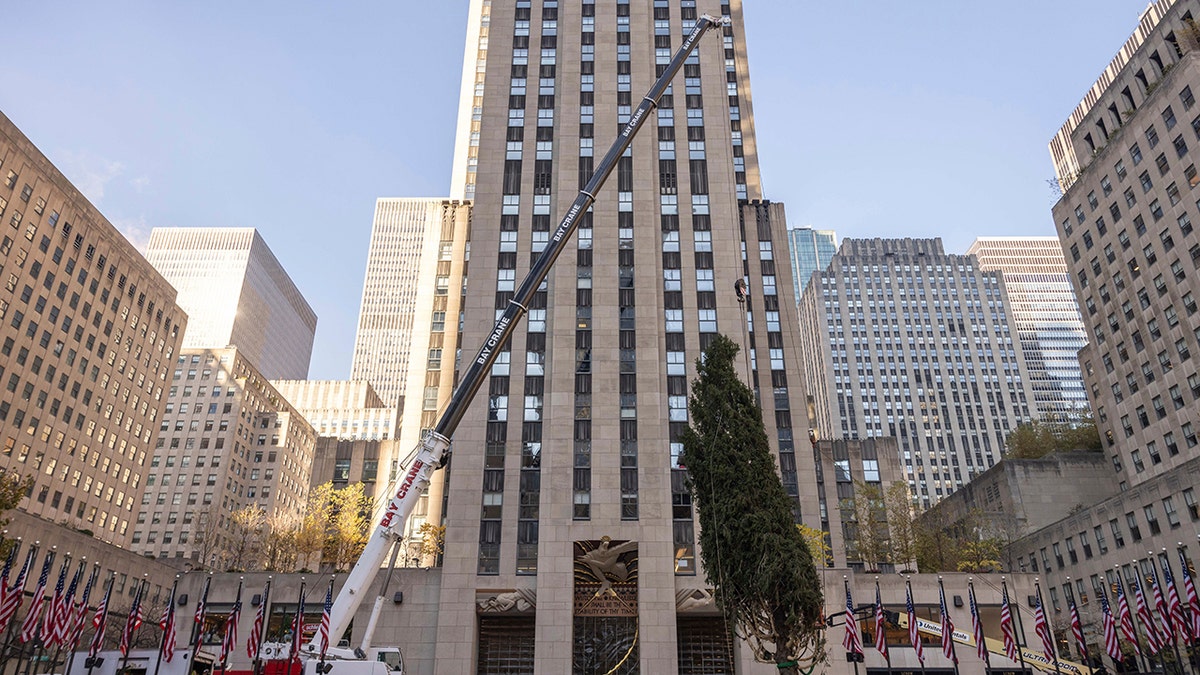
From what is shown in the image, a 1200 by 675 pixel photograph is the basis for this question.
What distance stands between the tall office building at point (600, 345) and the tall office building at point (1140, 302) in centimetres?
3059

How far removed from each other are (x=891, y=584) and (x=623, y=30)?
2350 inches

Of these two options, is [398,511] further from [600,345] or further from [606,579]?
[600,345]

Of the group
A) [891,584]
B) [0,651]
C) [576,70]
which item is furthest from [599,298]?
[0,651]

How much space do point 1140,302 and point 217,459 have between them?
150177mm

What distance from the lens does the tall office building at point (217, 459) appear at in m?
144

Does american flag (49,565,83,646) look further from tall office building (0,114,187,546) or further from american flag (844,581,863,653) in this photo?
tall office building (0,114,187,546)

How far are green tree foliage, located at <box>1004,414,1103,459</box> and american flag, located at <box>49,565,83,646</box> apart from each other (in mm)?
109371

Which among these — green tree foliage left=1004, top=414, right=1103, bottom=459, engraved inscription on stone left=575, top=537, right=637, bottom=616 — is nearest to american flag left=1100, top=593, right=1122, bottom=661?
engraved inscription on stone left=575, top=537, right=637, bottom=616

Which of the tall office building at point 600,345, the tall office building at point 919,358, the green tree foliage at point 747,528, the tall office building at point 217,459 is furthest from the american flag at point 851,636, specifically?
the tall office building at point 217,459

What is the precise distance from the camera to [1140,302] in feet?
282

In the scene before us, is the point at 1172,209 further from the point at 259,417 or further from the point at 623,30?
the point at 259,417

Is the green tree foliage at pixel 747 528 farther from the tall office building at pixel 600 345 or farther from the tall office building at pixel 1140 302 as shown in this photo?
the tall office building at pixel 1140 302

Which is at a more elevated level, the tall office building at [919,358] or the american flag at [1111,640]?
the tall office building at [919,358]

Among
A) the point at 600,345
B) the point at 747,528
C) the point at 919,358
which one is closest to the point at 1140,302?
the point at 600,345
